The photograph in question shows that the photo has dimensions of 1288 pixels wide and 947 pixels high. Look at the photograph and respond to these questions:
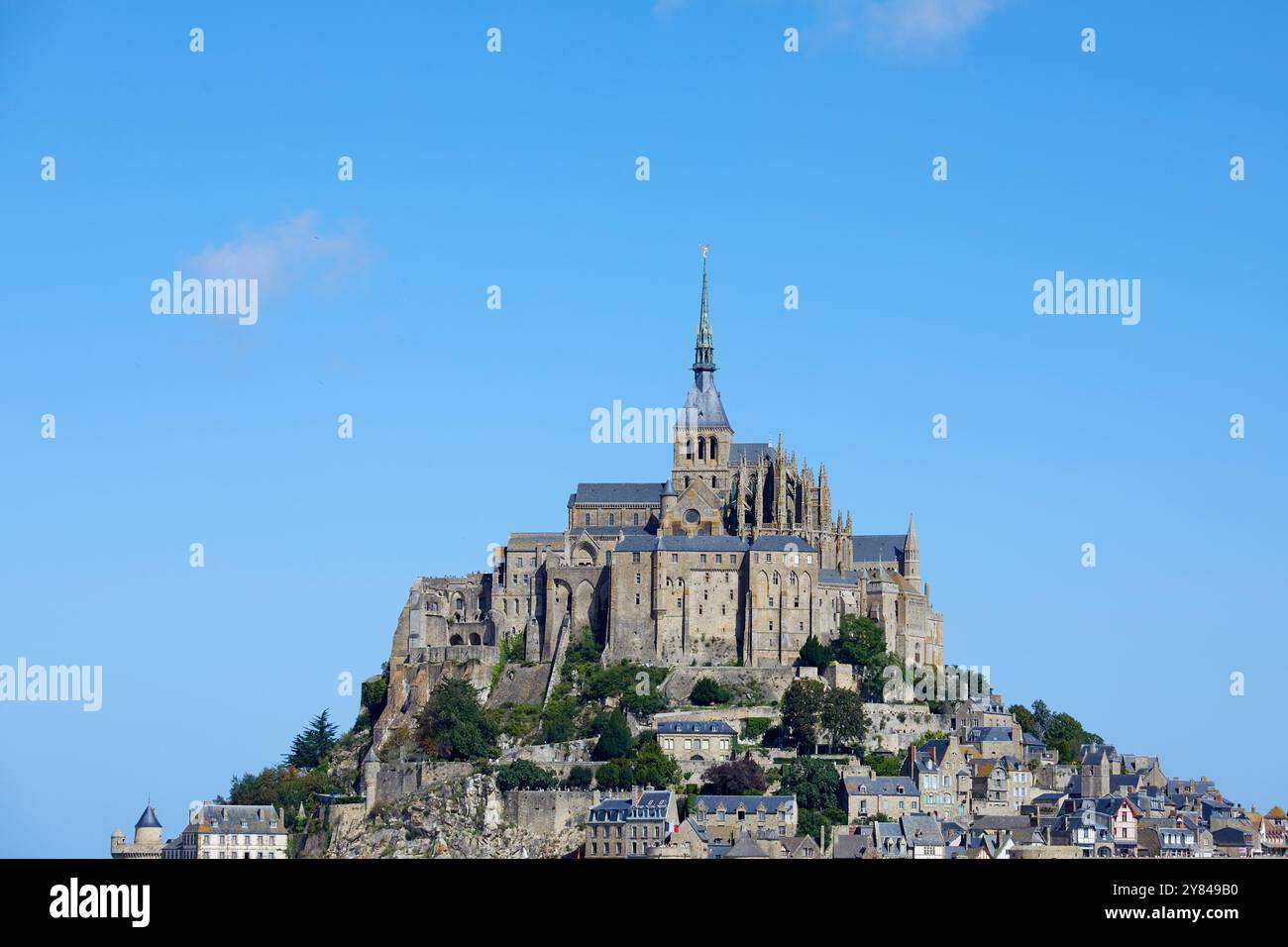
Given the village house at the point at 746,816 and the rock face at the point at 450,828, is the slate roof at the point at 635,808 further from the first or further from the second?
the rock face at the point at 450,828

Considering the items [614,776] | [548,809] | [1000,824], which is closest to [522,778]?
[548,809]

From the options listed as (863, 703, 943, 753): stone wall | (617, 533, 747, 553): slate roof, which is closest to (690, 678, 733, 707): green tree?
(863, 703, 943, 753): stone wall

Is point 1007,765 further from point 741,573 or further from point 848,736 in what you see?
point 741,573

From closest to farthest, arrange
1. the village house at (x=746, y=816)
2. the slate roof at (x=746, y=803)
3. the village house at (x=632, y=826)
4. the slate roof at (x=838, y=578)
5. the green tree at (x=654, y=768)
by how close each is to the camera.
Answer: the village house at (x=632, y=826) < the village house at (x=746, y=816) < the slate roof at (x=746, y=803) < the green tree at (x=654, y=768) < the slate roof at (x=838, y=578)

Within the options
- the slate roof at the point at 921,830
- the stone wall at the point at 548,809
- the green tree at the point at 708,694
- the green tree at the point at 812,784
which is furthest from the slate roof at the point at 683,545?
the slate roof at the point at 921,830

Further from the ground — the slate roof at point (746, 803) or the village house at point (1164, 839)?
the slate roof at point (746, 803)

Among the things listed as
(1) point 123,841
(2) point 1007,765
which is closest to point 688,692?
(2) point 1007,765
